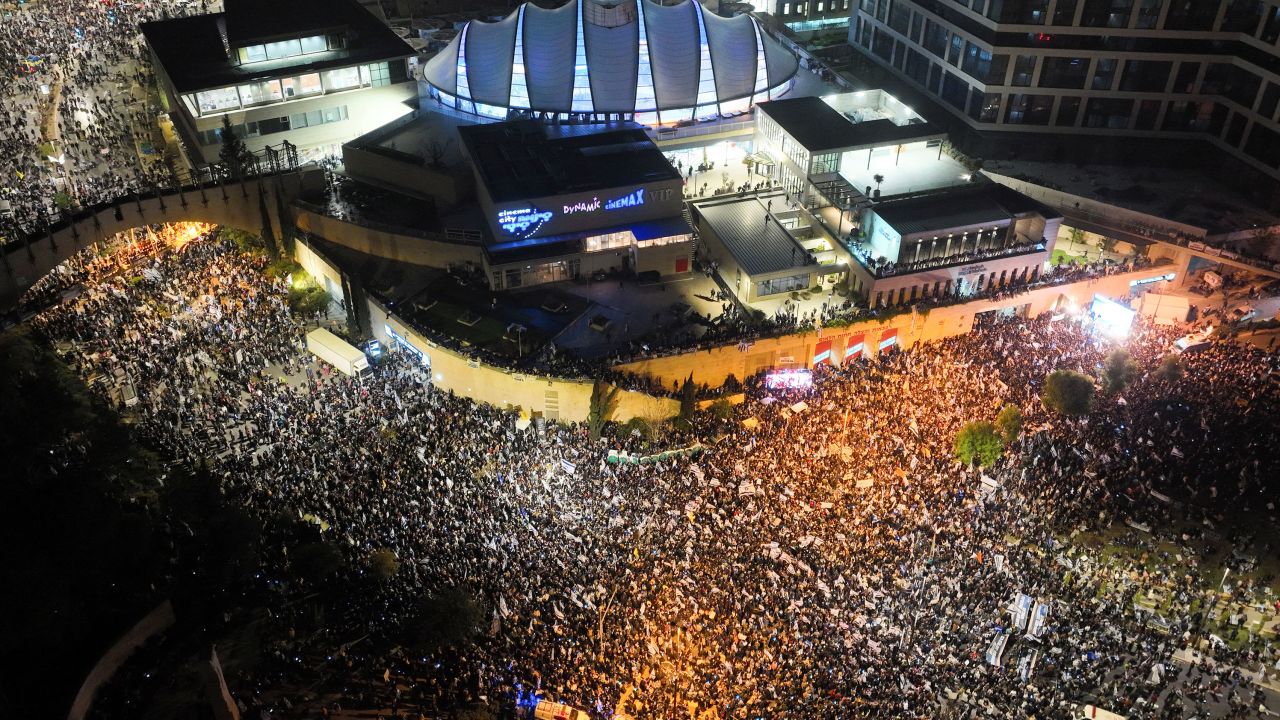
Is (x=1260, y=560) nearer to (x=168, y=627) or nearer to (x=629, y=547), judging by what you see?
(x=629, y=547)

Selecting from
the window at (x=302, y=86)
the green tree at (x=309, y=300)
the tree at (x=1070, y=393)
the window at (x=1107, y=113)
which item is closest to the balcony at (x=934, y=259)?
the tree at (x=1070, y=393)

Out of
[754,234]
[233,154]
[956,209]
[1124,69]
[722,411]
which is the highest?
[1124,69]

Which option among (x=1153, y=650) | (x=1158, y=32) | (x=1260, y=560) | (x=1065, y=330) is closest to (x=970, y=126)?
(x=1158, y=32)

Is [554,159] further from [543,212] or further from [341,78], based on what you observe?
[341,78]

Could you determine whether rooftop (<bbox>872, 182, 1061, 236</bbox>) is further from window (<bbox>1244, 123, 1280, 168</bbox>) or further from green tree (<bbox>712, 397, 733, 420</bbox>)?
window (<bbox>1244, 123, 1280, 168</bbox>)

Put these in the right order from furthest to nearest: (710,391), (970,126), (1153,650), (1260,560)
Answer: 1. (970,126)
2. (710,391)
3. (1260,560)
4. (1153,650)

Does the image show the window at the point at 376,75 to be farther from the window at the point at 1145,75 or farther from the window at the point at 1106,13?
the window at the point at 1145,75

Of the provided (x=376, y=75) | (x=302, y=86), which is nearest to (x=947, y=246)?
(x=376, y=75)
